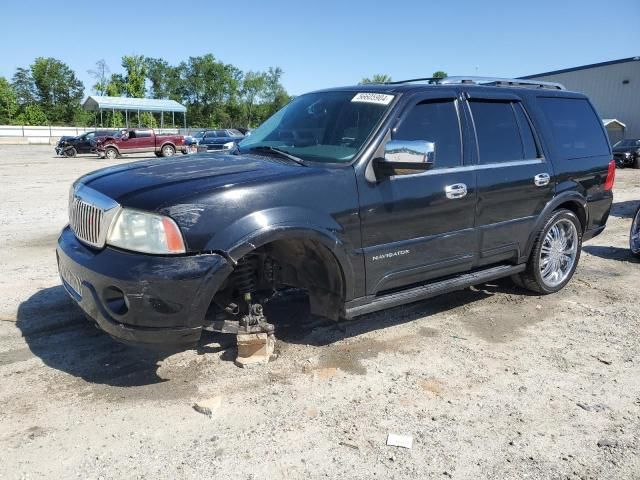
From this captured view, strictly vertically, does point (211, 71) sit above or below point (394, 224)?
above

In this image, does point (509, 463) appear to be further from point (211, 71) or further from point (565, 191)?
point (211, 71)

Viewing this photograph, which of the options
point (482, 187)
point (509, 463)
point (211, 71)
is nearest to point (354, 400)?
point (509, 463)

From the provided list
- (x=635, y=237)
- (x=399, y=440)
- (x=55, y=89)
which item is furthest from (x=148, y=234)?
(x=55, y=89)

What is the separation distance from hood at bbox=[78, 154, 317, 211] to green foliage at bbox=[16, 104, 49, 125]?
246 feet

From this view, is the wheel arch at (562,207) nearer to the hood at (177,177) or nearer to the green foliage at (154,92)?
the hood at (177,177)

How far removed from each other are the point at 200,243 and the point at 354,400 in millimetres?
1349

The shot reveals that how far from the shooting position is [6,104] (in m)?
66.9

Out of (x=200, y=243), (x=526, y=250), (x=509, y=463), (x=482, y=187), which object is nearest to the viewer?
(x=509, y=463)

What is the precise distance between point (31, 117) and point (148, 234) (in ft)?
253

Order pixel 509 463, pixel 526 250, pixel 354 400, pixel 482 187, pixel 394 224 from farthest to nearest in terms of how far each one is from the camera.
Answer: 1. pixel 526 250
2. pixel 482 187
3. pixel 394 224
4. pixel 354 400
5. pixel 509 463

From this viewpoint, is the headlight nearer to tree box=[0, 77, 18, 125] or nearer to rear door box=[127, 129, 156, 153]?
rear door box=[127, 129, 156, 153]

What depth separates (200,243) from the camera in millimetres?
2975

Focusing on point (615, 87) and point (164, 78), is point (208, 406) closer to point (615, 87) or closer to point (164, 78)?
point (615, 87)

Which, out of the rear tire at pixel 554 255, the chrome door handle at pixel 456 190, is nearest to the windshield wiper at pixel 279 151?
the chrome door handle at pixel 456 190
